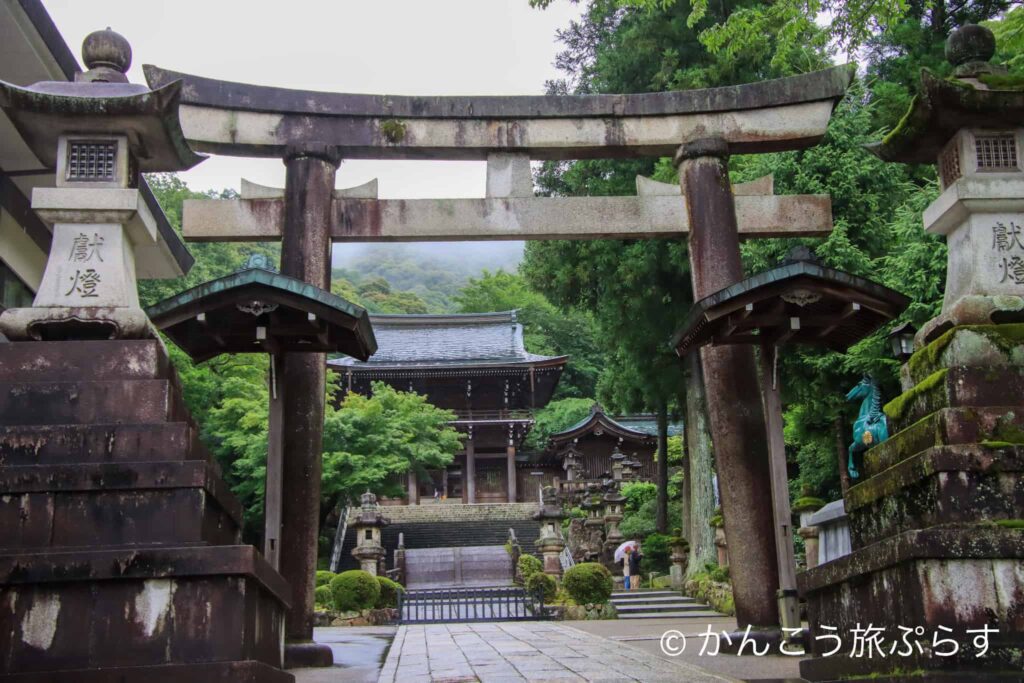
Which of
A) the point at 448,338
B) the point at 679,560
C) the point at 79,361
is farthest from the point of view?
→ the point at 448,338

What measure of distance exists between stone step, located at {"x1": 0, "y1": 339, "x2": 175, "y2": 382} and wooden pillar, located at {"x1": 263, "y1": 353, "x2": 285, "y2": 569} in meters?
2.32

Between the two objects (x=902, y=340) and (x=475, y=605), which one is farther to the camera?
(x=475, y=605)

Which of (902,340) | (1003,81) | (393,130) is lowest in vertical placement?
(902,340)

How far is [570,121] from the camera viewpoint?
10.9 metres

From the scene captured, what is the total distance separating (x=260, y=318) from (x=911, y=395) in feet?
17.3

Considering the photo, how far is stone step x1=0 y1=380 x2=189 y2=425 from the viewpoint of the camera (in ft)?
20.2

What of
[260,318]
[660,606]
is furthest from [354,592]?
[260,318]

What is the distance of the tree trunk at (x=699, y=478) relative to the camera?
20312 millimetres

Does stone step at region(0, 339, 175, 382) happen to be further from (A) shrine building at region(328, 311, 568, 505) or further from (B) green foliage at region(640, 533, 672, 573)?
(A) shrine building at region(328, 311, 568, 505)

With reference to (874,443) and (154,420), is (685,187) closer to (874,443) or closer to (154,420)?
(874,443)

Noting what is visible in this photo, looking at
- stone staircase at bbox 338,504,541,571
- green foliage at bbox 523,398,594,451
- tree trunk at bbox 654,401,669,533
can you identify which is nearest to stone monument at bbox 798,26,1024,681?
tree trunk at bbox 654,401,669,533

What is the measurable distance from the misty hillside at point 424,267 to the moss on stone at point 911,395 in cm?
7241

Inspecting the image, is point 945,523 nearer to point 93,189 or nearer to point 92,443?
point 92,443

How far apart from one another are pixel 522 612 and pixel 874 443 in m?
14.9
